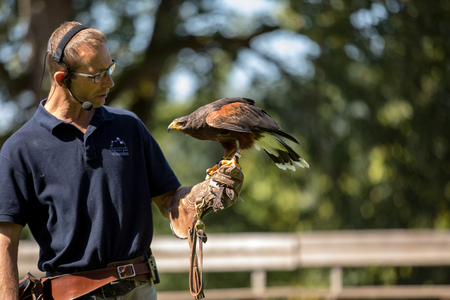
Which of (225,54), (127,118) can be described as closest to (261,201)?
(225,54)

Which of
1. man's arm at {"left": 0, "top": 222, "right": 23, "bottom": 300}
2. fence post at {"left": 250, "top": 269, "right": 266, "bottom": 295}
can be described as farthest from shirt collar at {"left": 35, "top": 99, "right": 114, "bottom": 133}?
fence post at {"left": 250, "top": 269, "right": 266, "bottom": 295}

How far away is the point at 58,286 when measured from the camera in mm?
1694

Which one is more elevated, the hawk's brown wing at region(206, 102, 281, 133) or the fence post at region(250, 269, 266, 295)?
the hawk's brown wing at region(206, 102, 281, 133)

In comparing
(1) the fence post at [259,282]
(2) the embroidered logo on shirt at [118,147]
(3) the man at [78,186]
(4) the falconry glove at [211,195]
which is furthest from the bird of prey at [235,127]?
(1) the fence post at [259,282]

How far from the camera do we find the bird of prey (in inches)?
76.3

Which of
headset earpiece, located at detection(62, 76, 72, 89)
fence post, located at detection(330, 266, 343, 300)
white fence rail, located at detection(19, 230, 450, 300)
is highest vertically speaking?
headset earpiece, located at detection(62, 76, 72, 89)

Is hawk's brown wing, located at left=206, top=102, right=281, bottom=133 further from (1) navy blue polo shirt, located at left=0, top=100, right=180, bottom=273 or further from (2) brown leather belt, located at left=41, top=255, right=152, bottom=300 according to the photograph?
(2) brown leather belt, located at left=41, top=255, right=152, bottom=300

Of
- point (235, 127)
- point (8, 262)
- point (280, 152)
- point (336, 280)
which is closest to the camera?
point (8, 262)

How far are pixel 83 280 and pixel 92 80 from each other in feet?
2.58

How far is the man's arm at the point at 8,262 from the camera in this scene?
162 centimetres

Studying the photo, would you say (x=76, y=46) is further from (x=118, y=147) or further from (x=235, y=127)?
(x=235, y=127)

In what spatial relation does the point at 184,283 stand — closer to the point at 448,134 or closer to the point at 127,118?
the point at 448,134

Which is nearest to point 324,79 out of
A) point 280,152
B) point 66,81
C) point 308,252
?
point 308,252

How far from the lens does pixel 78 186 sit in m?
1.68
